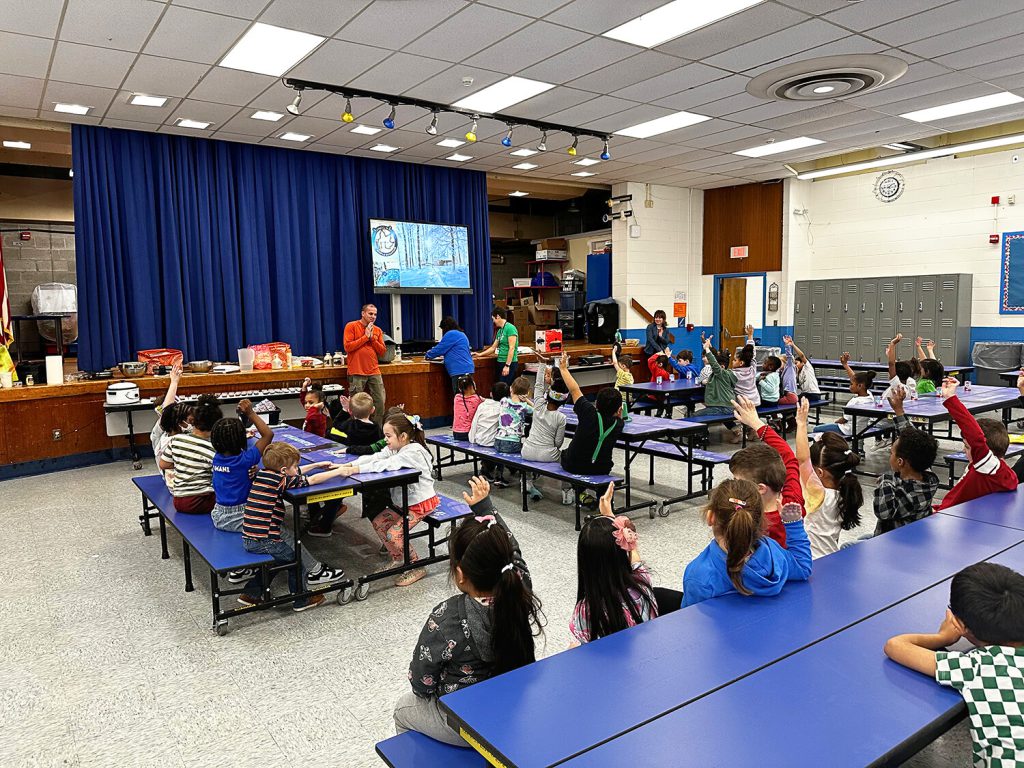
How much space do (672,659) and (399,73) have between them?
16.7ft

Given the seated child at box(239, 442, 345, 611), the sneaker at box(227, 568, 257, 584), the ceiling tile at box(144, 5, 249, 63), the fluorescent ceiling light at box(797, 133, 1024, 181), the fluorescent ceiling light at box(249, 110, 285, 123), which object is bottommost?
the sneaker at box(227, 568, 257, 584)

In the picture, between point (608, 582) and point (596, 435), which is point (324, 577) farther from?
point (608, 582)

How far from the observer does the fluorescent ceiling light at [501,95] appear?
5883 mm

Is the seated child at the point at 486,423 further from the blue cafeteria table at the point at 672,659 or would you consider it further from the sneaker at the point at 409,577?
the blue cafeteria table at the point at 672,659

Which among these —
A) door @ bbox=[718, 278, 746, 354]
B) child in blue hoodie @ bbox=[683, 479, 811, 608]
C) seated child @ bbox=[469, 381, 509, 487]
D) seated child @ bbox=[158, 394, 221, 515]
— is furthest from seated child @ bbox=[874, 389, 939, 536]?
door @ bbox=[718, 278, 746, 354]

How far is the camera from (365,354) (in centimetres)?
771

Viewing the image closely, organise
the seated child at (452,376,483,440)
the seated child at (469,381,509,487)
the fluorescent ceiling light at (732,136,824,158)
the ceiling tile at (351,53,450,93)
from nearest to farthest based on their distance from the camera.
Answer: the ceiling tile at (351,53,450,93), the seated child at (469,381,509,487), the seated child at (452,376,483,440), the fluorescent ceiling light at (732,136,824,158)

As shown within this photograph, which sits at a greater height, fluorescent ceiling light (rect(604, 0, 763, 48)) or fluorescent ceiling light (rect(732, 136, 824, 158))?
fluorescent ceiling light (rect(732, 136, 824, 158))

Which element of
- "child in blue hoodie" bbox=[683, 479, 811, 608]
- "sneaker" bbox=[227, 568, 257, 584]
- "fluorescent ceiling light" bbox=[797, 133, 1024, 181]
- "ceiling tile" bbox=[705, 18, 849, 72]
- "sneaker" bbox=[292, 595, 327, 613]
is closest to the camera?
"child in blue hoodie" bbox=[683, 479, 811, 608]

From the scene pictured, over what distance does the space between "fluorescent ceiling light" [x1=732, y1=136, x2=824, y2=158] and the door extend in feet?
12.2

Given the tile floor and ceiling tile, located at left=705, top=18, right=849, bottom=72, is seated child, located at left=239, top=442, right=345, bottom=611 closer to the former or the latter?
the tile floor

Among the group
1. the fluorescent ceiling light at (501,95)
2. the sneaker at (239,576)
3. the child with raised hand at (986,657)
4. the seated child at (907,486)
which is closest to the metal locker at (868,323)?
the fluorescent ceiling light at (501,95)

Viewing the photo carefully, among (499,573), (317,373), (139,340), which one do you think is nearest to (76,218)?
(139,340)

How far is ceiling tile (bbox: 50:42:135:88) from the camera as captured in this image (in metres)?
4.86
